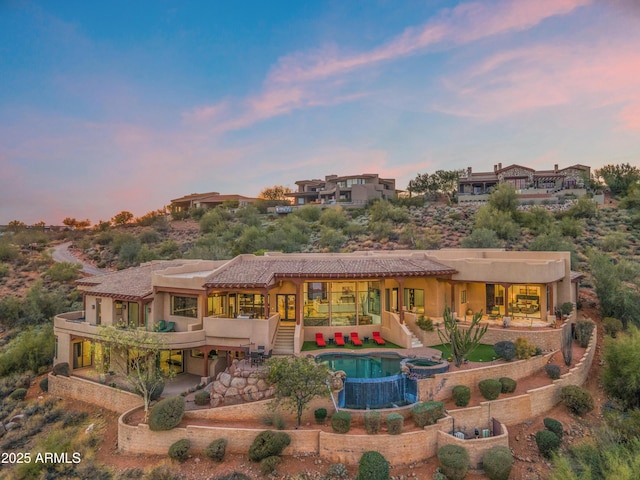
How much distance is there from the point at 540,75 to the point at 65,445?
3910 centimetres

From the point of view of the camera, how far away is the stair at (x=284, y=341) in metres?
19.7

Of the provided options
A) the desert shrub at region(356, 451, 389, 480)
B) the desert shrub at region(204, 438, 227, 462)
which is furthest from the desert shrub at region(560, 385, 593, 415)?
the desert shrub at region(204, 438, 227, 462)

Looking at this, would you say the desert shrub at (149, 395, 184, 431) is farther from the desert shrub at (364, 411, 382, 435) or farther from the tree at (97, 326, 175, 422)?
the desert shrub at (364, 411, 382, 435)

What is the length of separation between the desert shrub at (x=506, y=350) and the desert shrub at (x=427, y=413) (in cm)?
584

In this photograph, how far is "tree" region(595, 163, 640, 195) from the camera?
64.3 metres

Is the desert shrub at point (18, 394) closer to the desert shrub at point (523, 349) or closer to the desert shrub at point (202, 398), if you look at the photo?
the desert shrub at point (202, 398)

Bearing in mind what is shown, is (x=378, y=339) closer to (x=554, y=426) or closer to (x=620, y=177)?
(x=554, y=426)

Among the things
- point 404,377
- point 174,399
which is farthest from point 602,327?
point 174,399

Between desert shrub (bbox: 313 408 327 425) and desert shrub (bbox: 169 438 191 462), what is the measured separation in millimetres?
5170

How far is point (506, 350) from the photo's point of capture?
18.1 m

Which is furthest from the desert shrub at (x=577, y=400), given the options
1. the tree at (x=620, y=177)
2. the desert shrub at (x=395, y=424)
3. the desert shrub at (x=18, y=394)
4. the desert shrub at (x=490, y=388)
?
the tree at (x=620, y=177)

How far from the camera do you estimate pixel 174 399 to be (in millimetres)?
15055

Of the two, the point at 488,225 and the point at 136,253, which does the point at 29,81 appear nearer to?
the point at 136,253

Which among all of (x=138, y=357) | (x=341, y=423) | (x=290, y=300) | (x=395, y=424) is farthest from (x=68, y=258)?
(x=395, y=424)
